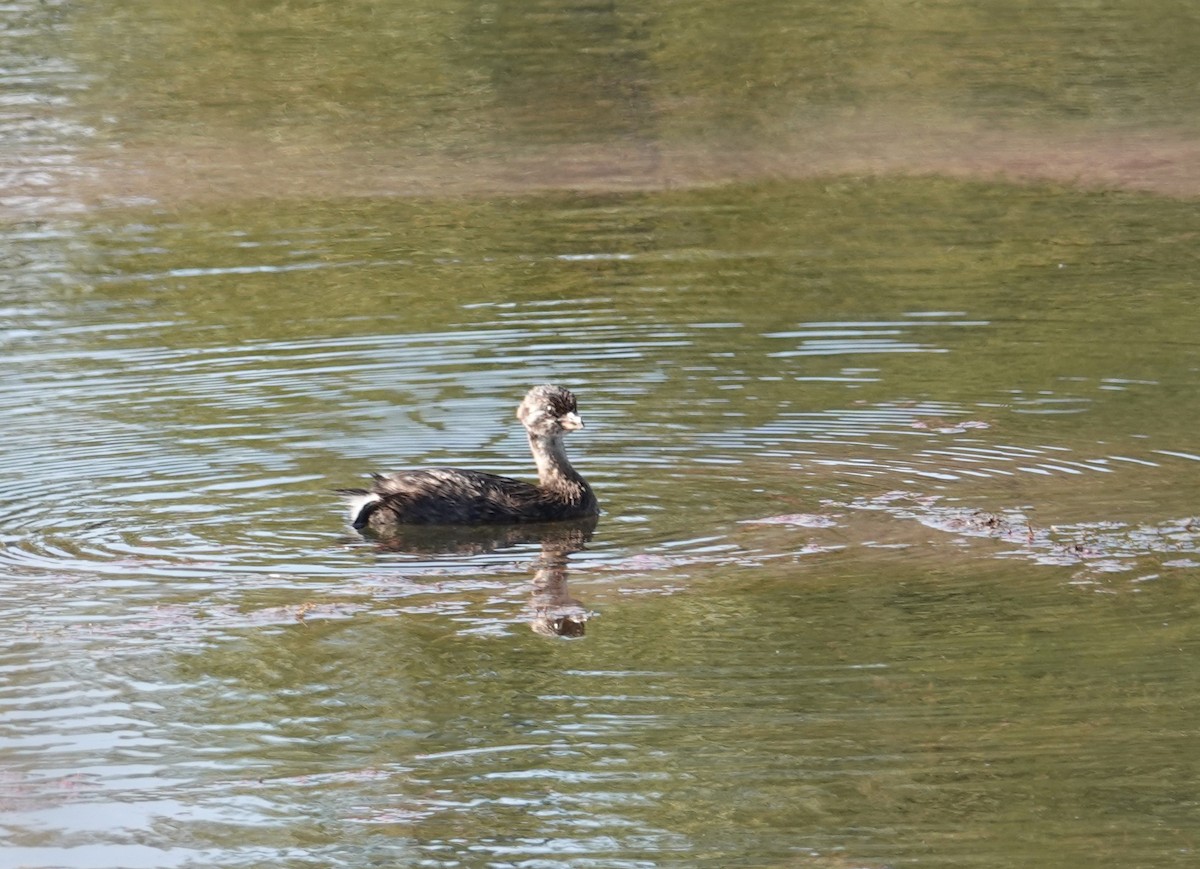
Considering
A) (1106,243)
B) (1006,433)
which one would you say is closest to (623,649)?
(1006,433)

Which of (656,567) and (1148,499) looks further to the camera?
(1148,499)

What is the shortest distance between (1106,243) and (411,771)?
1198cm

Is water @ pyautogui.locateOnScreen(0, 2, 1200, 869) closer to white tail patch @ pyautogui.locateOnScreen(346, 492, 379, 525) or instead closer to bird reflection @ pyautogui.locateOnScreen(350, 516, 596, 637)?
bird reflection @ pyautogui.locateOnScreen(350, 516, 596, 637)

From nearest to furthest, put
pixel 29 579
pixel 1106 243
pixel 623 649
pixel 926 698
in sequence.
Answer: pixel 926 698 → pixel 623 649 → pixel 29 579 → pixel 1106 243

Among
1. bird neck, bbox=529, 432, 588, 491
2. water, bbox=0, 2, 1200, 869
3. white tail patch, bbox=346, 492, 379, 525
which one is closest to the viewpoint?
water, bbox=0, 2, 1200, 869

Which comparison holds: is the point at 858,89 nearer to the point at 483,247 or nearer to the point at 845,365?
the point at 483,247

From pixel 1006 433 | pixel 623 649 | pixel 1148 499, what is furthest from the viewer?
pixel 1006 433

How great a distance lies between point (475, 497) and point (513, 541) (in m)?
0.31

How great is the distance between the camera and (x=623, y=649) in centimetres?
942

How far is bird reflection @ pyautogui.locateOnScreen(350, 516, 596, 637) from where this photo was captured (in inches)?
417

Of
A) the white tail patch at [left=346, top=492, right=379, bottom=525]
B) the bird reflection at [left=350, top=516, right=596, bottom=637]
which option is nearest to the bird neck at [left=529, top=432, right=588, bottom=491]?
the bird reflection at [left=350, top=516, right=596, bottom=637]

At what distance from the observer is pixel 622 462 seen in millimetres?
12625

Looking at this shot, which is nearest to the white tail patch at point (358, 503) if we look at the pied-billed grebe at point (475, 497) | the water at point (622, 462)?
the pied-billed grebe at point (475, 497)

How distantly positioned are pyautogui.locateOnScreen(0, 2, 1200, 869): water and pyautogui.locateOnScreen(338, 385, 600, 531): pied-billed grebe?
0.20 m
